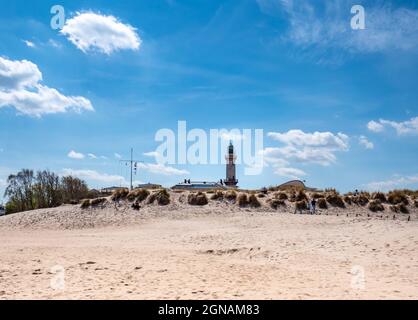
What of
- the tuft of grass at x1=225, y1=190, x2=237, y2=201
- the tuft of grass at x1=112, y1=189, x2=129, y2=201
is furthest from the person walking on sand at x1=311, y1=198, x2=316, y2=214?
the tuft of grass at x1=112, y1=189, x2=129, y2=201

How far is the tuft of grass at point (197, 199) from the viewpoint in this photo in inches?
1176

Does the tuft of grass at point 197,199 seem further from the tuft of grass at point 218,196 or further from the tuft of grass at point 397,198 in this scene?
the tuft of grass at point 397,198

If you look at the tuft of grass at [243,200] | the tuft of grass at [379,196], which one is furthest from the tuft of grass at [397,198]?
the tuft of grass at [243,200]

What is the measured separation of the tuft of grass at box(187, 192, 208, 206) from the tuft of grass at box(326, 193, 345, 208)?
868 centimetres

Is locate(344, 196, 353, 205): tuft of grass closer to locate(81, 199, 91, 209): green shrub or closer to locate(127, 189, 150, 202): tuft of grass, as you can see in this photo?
locate(127, 189, 150, 202): tuft of grass

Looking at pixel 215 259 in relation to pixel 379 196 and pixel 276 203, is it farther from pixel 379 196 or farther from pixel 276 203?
pixel 379 196

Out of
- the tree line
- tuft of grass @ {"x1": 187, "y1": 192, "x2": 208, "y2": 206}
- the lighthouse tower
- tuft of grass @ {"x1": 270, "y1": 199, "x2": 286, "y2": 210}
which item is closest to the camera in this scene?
tuft of grass @ {"x1": 270, "y1": 199, "x2": 286, "y2": 210}

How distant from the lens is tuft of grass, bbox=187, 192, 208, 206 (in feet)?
98.0

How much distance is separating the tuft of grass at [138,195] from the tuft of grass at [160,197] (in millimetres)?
502
